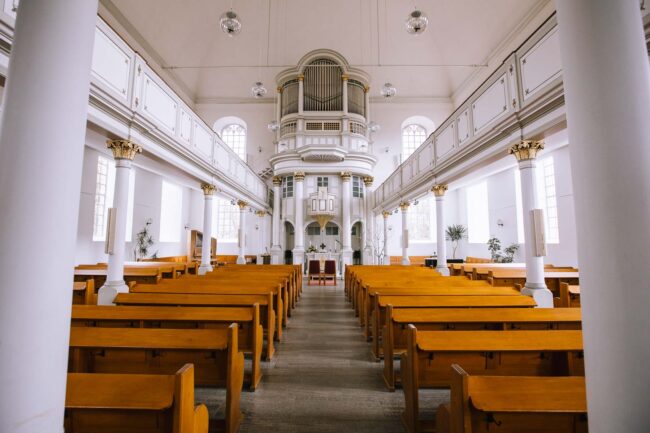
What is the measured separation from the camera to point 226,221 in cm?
1852

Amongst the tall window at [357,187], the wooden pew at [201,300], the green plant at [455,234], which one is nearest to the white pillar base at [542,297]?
the wooden pew at [201,300]

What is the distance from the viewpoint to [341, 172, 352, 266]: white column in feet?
50.5

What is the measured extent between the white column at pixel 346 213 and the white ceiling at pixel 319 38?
5.46m

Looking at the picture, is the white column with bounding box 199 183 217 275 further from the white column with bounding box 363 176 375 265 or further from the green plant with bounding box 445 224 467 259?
the green plant with bounding box 445 224 467 259

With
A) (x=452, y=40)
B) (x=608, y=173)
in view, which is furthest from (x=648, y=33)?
(x=452, y=40)

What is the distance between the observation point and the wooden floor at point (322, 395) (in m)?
2.49

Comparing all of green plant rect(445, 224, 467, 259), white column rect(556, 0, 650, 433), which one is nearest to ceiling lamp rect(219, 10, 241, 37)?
white column rect(556, 0, 650, 433)

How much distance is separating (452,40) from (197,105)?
13.9 meters

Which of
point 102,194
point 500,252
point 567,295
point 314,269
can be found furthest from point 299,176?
point 567,295

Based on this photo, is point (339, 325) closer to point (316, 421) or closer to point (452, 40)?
point (316, 421)

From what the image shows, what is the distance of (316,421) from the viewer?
2.51 meters

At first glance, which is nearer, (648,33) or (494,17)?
(648,33)

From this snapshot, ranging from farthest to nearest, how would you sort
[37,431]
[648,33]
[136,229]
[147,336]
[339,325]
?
[136,229]
[339,325]
[648,33]
[147,336]
[37,431]

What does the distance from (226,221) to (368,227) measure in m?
8.16
